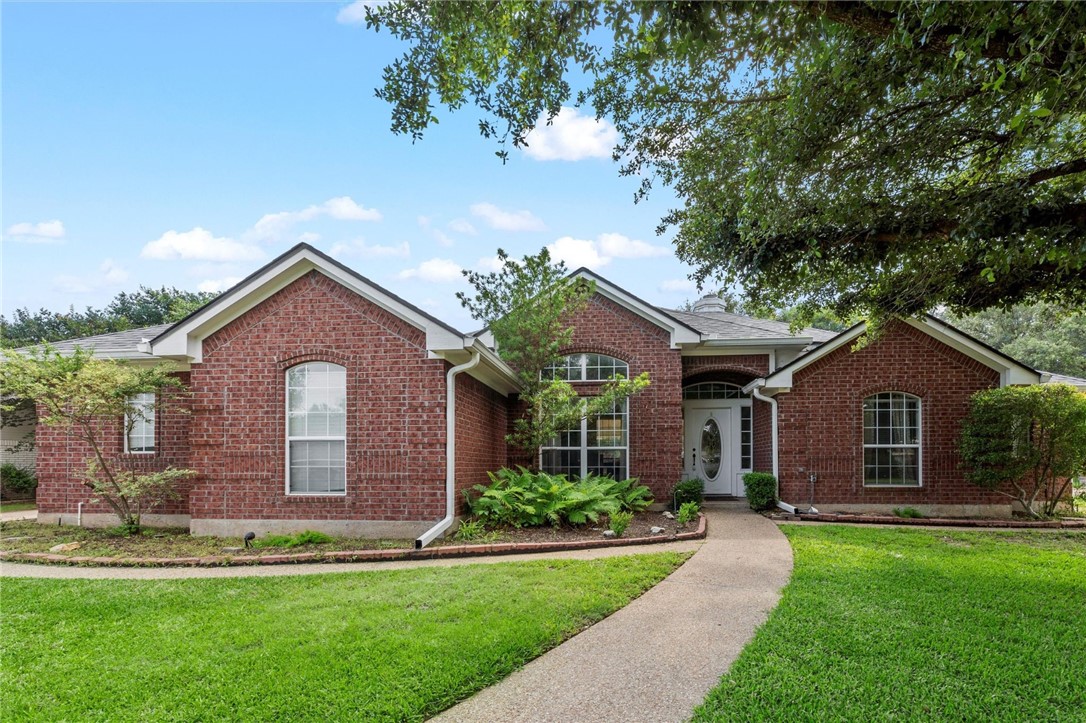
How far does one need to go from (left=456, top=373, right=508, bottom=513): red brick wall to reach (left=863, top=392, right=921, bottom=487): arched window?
7578 millimetres

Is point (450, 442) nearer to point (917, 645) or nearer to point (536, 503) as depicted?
point (536, 503)

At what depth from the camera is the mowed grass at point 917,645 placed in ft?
12.3

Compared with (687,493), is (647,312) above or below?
above

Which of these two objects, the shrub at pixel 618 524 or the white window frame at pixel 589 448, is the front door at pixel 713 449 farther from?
the shrub at pixel 618 524

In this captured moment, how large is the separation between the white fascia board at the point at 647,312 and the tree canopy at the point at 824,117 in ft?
13.1

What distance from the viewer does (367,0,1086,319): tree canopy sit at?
4.40 metres

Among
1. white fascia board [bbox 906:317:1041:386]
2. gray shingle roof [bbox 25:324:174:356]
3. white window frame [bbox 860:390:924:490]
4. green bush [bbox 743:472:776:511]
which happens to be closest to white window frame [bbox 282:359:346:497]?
gray shingle roof [bbox 25:324:174:356]

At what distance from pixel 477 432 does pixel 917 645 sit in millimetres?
7786

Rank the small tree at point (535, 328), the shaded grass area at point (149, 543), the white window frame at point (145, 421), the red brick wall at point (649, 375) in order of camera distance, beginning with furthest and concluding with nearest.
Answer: the red brick wall at point (649, 375)
the small tree at point (535, 328)
the white window frame at point (145, 421)
the shaded grass area at point (149, 543)

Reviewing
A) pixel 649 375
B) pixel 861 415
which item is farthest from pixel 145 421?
A: pixel 861 415

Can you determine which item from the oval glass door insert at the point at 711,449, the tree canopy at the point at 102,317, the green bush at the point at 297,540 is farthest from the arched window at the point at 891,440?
the tree canopy at the point at 102,317

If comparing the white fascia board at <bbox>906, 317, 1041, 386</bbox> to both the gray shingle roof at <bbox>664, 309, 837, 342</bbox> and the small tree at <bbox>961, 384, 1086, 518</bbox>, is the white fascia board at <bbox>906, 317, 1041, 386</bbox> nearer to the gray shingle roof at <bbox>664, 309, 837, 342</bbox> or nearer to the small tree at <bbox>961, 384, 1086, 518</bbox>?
the small tree at <bbox>961, 384, 1086, 518</bbox>

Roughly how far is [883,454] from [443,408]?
9.19 metres

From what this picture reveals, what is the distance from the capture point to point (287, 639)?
189 inches
